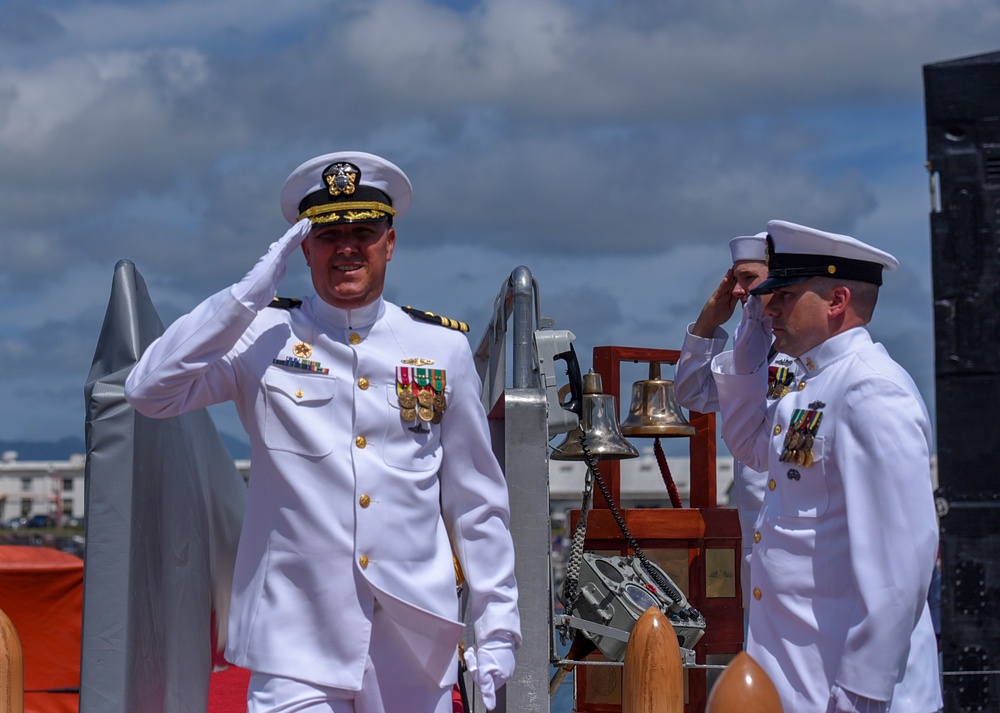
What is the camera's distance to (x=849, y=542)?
440cm

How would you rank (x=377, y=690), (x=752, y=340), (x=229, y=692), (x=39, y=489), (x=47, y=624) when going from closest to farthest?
1. (x=377, y=690)
2. (x=752, y=340)
3. (x=47, y=624)
4. (x=229, y=692)
5. (x=39, y=489)

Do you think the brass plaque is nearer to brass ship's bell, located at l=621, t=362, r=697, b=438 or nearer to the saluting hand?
brass ship's bell, located at l=621, t=362, r=697, b=438

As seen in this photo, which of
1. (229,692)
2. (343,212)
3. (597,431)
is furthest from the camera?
(229,692)

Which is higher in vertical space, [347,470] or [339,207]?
[339,207]

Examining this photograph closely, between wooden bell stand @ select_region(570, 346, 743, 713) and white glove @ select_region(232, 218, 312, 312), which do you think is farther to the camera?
wooden bell stand @ select_region(570, 346, 743, 713)

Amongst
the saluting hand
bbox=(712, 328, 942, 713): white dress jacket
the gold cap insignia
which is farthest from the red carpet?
bbox=(712, 328, 942, 713): white dress jacket

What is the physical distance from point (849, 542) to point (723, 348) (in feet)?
7.74

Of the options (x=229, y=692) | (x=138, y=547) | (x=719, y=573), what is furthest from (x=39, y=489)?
(x=138, y=547)

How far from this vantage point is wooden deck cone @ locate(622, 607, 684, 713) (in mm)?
4688

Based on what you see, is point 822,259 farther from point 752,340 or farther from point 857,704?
point 857,704

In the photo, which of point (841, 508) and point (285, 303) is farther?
point (285, 303)

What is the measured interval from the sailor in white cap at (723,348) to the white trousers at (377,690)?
7.28 ft

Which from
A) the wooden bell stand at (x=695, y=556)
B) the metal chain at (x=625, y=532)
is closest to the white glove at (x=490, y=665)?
the metal chain at (x=625, y=532)

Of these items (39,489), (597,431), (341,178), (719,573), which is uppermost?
(341,178)
